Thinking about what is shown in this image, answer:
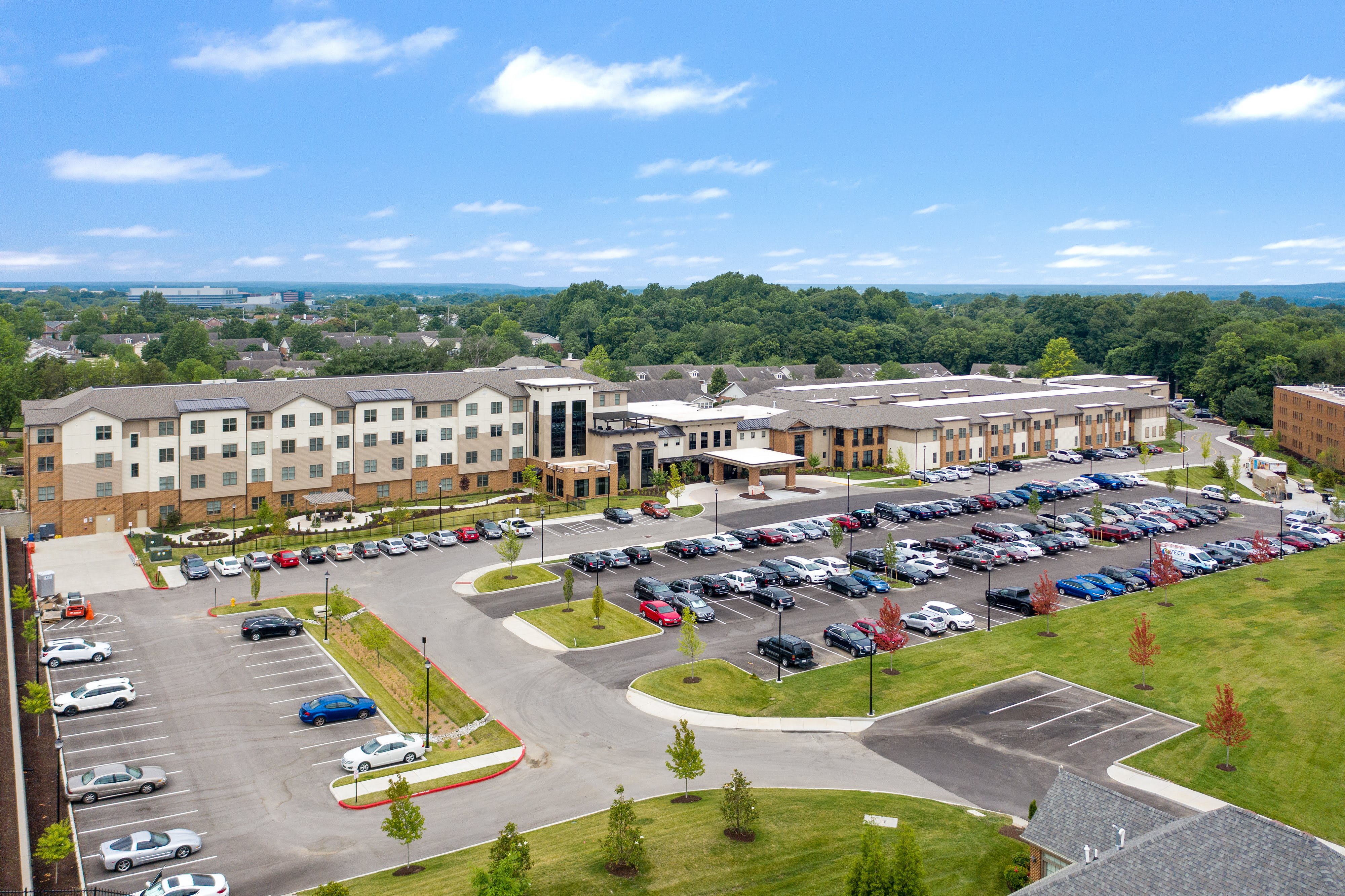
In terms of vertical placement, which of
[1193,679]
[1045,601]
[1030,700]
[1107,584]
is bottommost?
[1030,700]

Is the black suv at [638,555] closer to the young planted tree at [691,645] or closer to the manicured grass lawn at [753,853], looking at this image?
the young planted tree at [691,645]

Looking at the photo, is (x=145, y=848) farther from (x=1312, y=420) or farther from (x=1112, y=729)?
(x=1312, y=420)

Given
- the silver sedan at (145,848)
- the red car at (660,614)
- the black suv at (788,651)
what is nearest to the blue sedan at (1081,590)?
the black suv at (788,651)

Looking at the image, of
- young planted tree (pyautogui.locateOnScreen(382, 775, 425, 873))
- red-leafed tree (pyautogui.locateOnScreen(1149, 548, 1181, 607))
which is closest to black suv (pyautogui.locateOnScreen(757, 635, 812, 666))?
young planted tree (pyautogui.locateOnScreen(382, 775, 425, 873))

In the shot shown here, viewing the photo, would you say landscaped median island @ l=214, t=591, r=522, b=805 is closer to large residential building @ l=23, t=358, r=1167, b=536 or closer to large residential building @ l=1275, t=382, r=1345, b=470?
large residential building @ l=23, t=358, r=1167, b=536

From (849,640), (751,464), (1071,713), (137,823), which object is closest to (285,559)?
(137,823)

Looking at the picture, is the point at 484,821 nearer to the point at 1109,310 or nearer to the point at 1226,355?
the point at 1226,355
